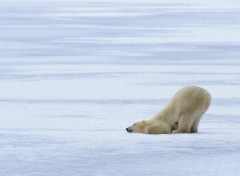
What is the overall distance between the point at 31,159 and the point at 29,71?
6.37m

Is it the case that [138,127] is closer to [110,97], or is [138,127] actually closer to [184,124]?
[184,124]

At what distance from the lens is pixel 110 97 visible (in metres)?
8.13

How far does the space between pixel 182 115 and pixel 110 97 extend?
2512 millimetres

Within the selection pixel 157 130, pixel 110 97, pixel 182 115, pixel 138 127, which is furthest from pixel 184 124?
pixel 110 97

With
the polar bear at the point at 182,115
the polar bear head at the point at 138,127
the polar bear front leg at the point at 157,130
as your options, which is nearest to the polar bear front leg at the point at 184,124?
the polar bear at the point at 182,115

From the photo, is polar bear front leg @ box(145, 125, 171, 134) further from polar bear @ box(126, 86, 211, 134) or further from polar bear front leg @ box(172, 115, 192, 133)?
polar bear front leg @ box(172, 115, 192, 133)

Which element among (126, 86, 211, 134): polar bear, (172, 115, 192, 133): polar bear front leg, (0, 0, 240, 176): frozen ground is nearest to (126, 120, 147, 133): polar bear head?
(126, 86, 211, 134): polar bear

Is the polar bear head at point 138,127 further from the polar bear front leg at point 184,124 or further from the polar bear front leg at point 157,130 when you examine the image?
the polar bear front leg at point 184,124

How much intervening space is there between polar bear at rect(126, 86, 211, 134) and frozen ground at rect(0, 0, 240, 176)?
129 millimetres

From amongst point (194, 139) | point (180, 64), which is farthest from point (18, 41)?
point (194, 139)

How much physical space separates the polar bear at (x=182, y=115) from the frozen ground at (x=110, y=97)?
13cm

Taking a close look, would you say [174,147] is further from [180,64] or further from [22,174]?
[180,64]

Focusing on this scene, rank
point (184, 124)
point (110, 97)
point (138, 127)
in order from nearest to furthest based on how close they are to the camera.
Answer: point (184, 124) < point (138, 127) < point (110, 97)

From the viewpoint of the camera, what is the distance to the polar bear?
5648 millimetres
